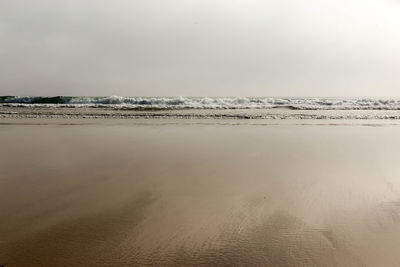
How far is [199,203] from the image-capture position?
497cm

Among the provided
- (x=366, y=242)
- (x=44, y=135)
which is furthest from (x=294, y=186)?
(x=44, y=135)

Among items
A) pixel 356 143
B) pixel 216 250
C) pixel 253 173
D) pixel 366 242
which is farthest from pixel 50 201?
pixel 356 143

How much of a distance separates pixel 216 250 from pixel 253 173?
3020 millimetres

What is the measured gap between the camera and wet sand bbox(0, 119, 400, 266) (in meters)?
3.65

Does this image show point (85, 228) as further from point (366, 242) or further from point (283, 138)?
point (283, 138)

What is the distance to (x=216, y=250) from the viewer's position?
368 centimetres

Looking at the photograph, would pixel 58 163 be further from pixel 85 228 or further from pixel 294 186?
pixel 294 186

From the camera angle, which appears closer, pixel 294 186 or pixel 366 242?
pixel 366 242

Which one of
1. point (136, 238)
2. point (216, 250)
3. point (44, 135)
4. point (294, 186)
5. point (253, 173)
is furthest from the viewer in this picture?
point (44, 135)

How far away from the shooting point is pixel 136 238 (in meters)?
3.93

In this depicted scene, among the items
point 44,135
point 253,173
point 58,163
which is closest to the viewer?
point 253,173

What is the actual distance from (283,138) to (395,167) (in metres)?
3.64

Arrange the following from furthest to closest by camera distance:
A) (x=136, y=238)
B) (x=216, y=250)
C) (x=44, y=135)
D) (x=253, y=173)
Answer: (x=44, y=135) < (x=253, y=173) < (x=136, y=238) < (x=216, y=250)

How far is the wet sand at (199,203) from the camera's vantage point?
3.65m
